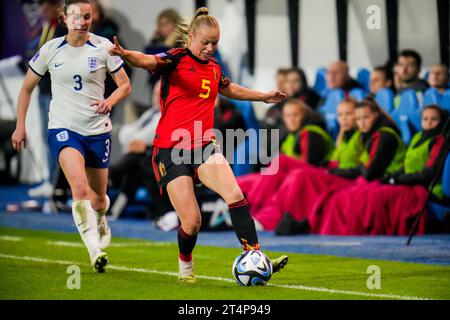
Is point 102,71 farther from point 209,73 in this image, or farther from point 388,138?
point 388,138

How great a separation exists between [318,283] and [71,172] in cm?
236

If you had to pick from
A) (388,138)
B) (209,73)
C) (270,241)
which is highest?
(209,73)

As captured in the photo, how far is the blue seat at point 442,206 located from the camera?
1196 cm

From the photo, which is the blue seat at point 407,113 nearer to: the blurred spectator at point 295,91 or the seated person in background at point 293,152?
the seated person in background at point 293,152

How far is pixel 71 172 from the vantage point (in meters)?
8.82

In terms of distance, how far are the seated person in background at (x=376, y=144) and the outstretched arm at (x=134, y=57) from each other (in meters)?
5.36

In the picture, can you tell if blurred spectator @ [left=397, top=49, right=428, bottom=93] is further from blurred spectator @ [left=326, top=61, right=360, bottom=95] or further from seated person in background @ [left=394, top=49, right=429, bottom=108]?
blurred spectator @ [left=326, top=61, right=360, bottom=95]

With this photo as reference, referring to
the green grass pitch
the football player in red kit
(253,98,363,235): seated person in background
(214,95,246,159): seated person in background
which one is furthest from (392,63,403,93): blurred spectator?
the football player in red kit

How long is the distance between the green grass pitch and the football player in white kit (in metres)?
0.59

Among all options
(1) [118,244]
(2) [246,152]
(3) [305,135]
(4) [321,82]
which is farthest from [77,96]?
(4) [321,82]

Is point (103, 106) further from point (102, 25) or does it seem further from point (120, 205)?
point (102, 25)

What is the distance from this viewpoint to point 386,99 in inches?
534
